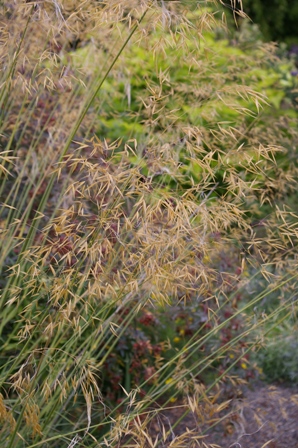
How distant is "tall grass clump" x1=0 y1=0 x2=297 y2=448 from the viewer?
2115mm

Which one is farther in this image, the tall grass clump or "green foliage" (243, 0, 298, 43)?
"green foliage" (243, 0, 298, 43)

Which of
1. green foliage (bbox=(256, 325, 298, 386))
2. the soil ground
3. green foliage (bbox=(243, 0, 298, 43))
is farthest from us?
green foliage (bbox=(243, 0, 298, 43))

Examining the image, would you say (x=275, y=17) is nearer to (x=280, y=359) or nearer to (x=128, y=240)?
(x=280, y=359)

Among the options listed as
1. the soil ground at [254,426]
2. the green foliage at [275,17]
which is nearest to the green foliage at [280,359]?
the soil ground at [254,426]

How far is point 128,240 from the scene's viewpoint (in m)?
3.60

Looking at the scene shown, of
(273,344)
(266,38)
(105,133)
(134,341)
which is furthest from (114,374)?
(266,38)

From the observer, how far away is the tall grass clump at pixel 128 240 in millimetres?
2115

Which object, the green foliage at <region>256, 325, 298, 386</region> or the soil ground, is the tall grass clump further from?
the green foliage at <region>256, 325, 298, 386</region>

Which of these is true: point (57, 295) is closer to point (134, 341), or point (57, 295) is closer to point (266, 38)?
point (134, 341)

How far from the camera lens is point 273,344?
3836mm

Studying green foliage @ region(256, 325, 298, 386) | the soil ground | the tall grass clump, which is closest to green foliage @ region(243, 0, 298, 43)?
the tall grass clump

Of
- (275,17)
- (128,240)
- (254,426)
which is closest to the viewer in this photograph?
(254,426)

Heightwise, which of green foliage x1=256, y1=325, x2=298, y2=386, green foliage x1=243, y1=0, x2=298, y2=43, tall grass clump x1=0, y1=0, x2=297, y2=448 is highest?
tall grass clump x1=0, y1=0, x2=297, y2=448

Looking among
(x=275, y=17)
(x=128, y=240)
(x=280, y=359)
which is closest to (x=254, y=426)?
(x=280, y=359)
